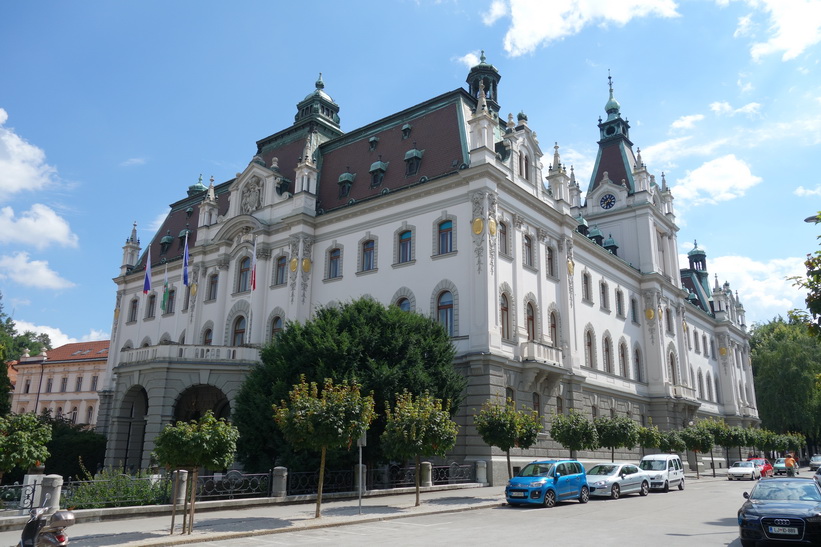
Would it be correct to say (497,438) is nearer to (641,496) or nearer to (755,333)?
(641,496)

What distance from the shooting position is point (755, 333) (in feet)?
310

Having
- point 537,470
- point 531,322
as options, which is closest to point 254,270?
point 531,322

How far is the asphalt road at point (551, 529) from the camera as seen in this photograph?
49.8ft

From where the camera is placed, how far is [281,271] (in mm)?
43312

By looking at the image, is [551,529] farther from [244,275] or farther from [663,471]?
[244,275]

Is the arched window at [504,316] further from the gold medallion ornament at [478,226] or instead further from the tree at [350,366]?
the tree at [350,366]

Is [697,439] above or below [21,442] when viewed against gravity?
above

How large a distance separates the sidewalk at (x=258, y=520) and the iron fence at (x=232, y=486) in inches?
55.9

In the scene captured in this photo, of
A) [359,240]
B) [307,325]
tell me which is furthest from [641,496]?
[359,240]

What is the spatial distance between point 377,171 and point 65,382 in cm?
5692

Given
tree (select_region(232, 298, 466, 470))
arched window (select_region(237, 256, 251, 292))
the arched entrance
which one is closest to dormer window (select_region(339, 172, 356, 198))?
arched window (select_region(237, 256, 251, 292))

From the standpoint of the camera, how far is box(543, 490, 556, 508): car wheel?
927 inches

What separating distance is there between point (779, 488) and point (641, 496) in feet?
49.1

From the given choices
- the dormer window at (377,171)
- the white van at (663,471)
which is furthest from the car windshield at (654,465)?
the dormer window at (377,171)
